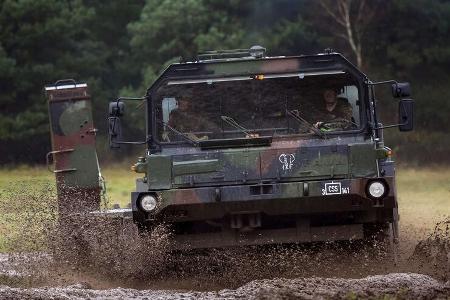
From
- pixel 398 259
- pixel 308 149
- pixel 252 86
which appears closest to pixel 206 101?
pixel 252 86

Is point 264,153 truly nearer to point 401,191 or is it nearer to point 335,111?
point 335,111

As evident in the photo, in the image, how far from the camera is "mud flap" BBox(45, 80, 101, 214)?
1634 centimetres

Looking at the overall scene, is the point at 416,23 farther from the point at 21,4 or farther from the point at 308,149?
the point at 308,149

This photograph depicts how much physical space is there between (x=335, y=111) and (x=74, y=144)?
4.84 m

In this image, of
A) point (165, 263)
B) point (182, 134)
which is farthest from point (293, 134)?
point (165, 263)

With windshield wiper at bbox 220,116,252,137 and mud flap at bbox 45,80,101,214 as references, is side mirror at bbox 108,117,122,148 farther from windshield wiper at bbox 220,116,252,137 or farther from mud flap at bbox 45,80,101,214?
mud flap at bbox 45,80,101,214

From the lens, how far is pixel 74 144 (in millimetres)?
16484

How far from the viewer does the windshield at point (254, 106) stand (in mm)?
12969

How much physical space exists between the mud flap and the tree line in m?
23.0

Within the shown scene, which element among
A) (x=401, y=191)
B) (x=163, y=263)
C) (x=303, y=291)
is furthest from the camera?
(x=401, y=191)

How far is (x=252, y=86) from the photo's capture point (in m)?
13.1

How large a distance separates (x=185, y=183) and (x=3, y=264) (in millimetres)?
3089

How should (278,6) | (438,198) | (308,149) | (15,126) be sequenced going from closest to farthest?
(308,149), (438,198), (15,126), (278,6)

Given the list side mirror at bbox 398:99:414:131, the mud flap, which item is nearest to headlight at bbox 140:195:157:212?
side mirror at bbox 398:99:414:131
